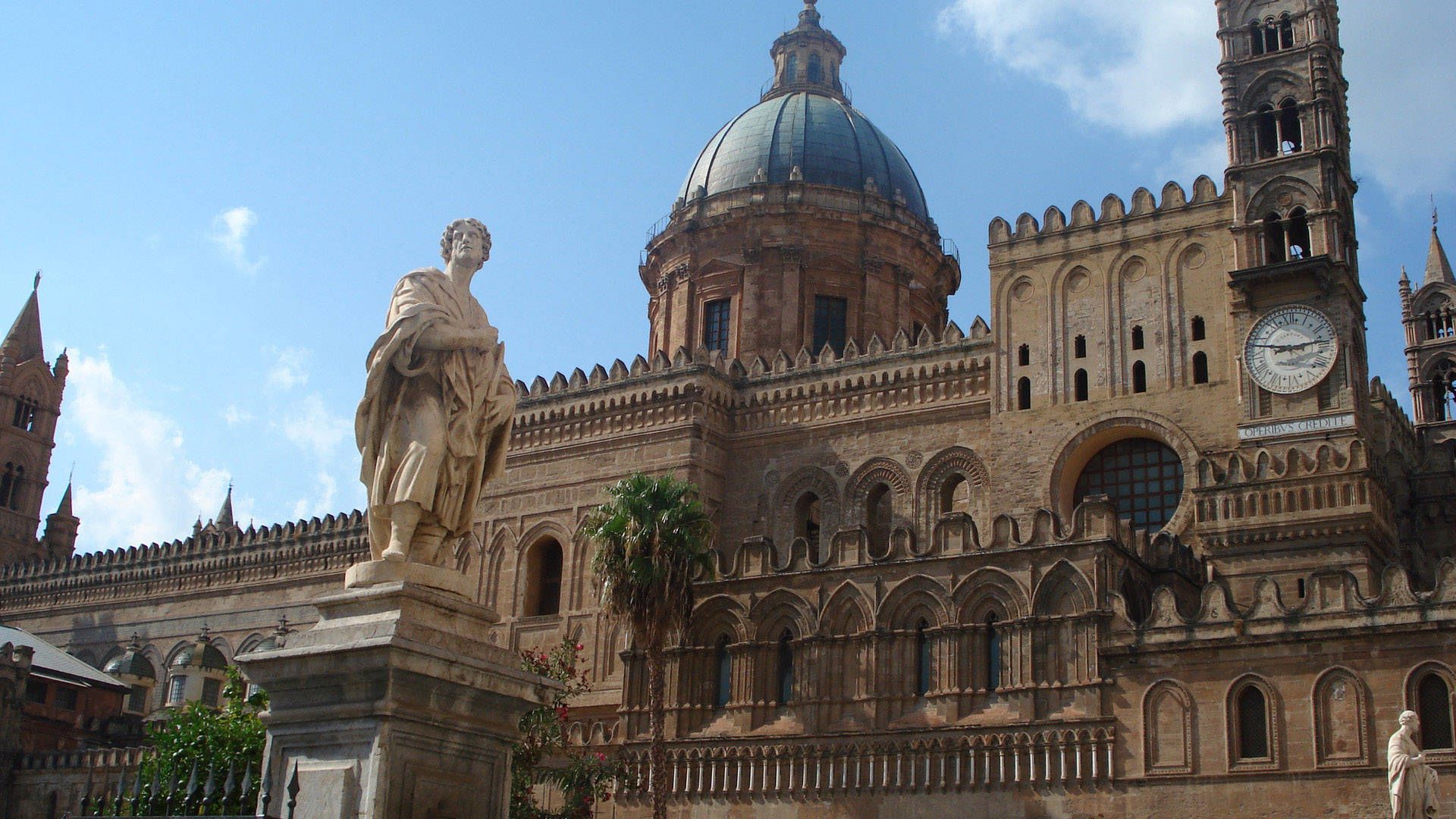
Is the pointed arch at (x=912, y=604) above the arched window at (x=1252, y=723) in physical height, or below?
above

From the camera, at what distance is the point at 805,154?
177ft

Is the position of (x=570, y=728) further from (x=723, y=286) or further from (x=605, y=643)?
(x=723, y=286)

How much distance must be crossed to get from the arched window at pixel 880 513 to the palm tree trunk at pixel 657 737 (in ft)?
29.4

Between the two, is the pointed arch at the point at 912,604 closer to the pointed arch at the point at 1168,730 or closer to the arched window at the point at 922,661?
the arched window at the point at 922,661

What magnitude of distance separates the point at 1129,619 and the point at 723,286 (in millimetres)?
25464

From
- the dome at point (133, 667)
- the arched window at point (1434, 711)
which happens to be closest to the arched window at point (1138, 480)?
the arched window at point (1434, 711)

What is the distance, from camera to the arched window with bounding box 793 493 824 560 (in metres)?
42.2

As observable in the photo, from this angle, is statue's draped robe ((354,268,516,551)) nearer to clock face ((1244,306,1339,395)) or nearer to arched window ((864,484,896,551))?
clock face ((1244,306,1339,395))

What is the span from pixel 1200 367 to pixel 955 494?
717cm

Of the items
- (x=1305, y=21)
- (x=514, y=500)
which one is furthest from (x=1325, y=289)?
(x=514, y=500)

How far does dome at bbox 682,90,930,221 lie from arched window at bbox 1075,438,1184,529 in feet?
58.6

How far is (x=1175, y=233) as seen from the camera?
125ft

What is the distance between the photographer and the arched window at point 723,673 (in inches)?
1364

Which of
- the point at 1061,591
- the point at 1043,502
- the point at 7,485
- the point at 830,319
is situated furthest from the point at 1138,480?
the point at 7,485
